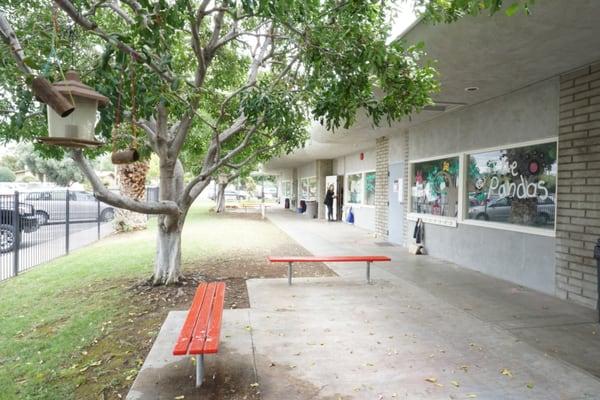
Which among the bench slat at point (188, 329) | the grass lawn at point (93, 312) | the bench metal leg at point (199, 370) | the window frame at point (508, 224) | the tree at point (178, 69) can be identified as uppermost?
the tree at point (178, 69)

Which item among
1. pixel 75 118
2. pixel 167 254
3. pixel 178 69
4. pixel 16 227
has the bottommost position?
pixel 167 254

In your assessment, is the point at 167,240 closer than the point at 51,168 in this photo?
Yes

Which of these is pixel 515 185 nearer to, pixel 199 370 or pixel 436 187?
pixel 436 187

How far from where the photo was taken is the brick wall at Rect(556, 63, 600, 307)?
5367 mm

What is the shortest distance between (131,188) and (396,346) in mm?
12248

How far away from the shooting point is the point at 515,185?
6.86 m

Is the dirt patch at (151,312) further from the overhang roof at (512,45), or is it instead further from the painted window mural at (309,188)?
the painted window mural at (309,188)

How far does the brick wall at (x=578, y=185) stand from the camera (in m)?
5.37

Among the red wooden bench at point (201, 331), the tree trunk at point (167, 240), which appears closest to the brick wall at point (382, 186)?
the tree trunk at point (167, 240)

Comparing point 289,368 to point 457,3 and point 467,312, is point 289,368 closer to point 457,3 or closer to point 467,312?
point 467,312

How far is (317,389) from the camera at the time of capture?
3.31 metres

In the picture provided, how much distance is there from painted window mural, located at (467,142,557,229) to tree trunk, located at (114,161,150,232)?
1046 cm

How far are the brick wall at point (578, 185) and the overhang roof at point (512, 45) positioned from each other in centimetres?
34

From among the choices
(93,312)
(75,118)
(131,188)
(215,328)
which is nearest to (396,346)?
(215,328)
